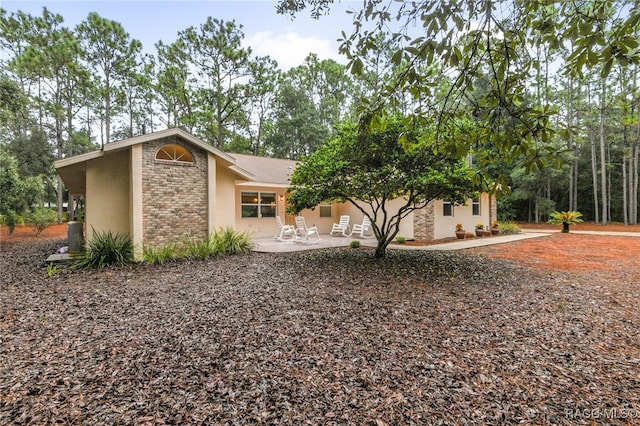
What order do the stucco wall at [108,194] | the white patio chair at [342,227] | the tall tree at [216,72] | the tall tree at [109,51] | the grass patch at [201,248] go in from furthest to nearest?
the tall tree at [216,72]
the tall tree at [109,51]
the white patio chair at [342,227]
the stucco wall at [108,194]
the grass patch at [201,248]

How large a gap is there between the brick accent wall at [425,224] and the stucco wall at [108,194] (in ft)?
34.9

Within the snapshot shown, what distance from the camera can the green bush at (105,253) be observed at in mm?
7547

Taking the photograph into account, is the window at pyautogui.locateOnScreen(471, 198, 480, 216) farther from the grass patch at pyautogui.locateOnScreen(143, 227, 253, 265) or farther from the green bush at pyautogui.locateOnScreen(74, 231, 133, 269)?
the green bush at pyautogui.locateOnScreen(74, 231, 133, 269)

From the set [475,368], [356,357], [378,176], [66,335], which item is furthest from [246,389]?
[378,176]

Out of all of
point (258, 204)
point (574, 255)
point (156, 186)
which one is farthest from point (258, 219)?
point (574, 255)

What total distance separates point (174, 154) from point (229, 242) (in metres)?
3.11

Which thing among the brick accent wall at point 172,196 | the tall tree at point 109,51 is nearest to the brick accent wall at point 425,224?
the brick accent wall at point 172,196

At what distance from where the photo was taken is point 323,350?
3148mm

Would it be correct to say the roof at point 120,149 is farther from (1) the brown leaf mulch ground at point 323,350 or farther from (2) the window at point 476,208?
(2) the window at point 476,208

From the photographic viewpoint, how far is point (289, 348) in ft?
10.5

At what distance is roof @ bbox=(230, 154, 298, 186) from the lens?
45.4 ft

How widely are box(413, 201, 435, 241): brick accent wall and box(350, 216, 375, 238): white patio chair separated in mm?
2230

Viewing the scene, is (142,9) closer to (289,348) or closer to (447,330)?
(289,348)

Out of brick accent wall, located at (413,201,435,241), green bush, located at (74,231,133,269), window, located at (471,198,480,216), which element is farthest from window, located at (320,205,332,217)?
green bush, located at (74,231,133,269)
